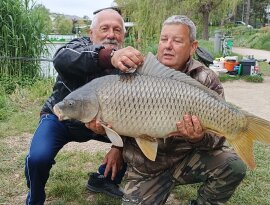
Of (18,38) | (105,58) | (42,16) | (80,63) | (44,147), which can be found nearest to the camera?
(105,58)

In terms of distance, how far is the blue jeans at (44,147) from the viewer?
2.75 m

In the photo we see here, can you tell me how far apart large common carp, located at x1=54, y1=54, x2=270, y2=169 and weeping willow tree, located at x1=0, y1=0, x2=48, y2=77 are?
5121 millimetres

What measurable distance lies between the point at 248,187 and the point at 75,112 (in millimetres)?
1924

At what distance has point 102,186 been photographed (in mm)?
3414

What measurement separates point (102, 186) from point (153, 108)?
4.47ft

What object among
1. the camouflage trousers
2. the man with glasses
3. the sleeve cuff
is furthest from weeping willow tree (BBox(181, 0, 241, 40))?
the sleeve cuff

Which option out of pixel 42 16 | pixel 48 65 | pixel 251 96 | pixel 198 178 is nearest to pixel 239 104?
pixel 251 96

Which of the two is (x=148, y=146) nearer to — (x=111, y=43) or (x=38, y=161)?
(x=38, y=161)

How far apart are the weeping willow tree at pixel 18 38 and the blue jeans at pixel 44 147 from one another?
4.39 metres

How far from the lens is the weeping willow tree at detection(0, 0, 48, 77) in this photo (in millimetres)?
7285

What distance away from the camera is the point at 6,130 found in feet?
16.8

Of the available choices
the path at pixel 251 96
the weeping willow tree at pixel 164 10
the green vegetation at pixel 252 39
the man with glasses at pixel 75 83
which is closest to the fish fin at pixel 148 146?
the man with glasses at pixel 75 83

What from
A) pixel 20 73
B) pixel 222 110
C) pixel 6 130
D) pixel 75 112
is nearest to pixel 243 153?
pixel 222 110

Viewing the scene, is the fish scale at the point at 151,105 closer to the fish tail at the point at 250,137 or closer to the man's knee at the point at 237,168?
the fish tail at the point at 250,137
